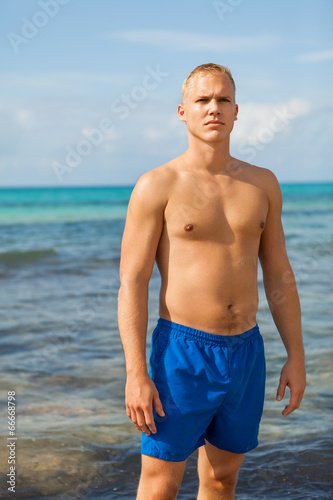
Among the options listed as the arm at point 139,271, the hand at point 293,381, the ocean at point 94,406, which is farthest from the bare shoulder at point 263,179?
the ocean at point 94,406

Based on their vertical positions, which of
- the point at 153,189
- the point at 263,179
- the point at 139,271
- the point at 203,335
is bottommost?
the point at 203,335

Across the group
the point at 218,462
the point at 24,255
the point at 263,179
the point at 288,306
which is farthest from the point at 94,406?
the point at 24,255

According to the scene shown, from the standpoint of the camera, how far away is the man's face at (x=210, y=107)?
2.35 metres

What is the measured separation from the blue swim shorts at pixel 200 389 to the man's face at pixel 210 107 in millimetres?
740

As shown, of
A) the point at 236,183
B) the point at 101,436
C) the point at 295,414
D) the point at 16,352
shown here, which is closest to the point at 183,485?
the point at 101,436

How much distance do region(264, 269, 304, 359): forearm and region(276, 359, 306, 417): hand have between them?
0.12ft

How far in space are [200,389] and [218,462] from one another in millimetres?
441

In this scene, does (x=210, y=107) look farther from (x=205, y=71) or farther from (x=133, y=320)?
(x=133, y=320)

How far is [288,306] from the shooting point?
2.59 meters

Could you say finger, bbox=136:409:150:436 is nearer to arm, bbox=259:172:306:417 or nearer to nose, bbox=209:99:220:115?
arm, bbox=259:172:306:417

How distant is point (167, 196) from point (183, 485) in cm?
193

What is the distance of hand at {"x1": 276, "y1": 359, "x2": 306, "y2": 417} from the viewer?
256 centimetres

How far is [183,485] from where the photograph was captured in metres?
3.51

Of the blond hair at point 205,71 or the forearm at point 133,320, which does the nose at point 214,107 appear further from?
the forearm at point 133,320
